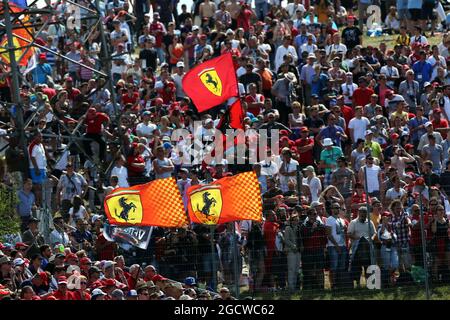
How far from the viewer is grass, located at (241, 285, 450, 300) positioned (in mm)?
18500

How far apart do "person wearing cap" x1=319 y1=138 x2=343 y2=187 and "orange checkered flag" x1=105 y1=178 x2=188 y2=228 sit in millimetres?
4725

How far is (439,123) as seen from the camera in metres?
24.4

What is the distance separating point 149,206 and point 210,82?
3.69m

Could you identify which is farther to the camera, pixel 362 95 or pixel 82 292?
pixel 362 95

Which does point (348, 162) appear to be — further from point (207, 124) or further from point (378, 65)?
point (378, 65)

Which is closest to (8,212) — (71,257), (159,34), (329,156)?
(71,257)

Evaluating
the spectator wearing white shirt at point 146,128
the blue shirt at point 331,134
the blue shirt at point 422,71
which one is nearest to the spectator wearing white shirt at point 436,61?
the blue shirt at point 422,71

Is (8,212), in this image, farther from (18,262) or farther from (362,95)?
(362,95)

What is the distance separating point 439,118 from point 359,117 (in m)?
1.47

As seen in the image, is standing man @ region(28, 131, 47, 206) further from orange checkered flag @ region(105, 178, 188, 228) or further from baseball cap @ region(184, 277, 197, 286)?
baseball cap @ region(184, 277, 197, 286)

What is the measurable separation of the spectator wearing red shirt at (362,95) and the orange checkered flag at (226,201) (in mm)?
7625

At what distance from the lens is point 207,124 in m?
23.6
